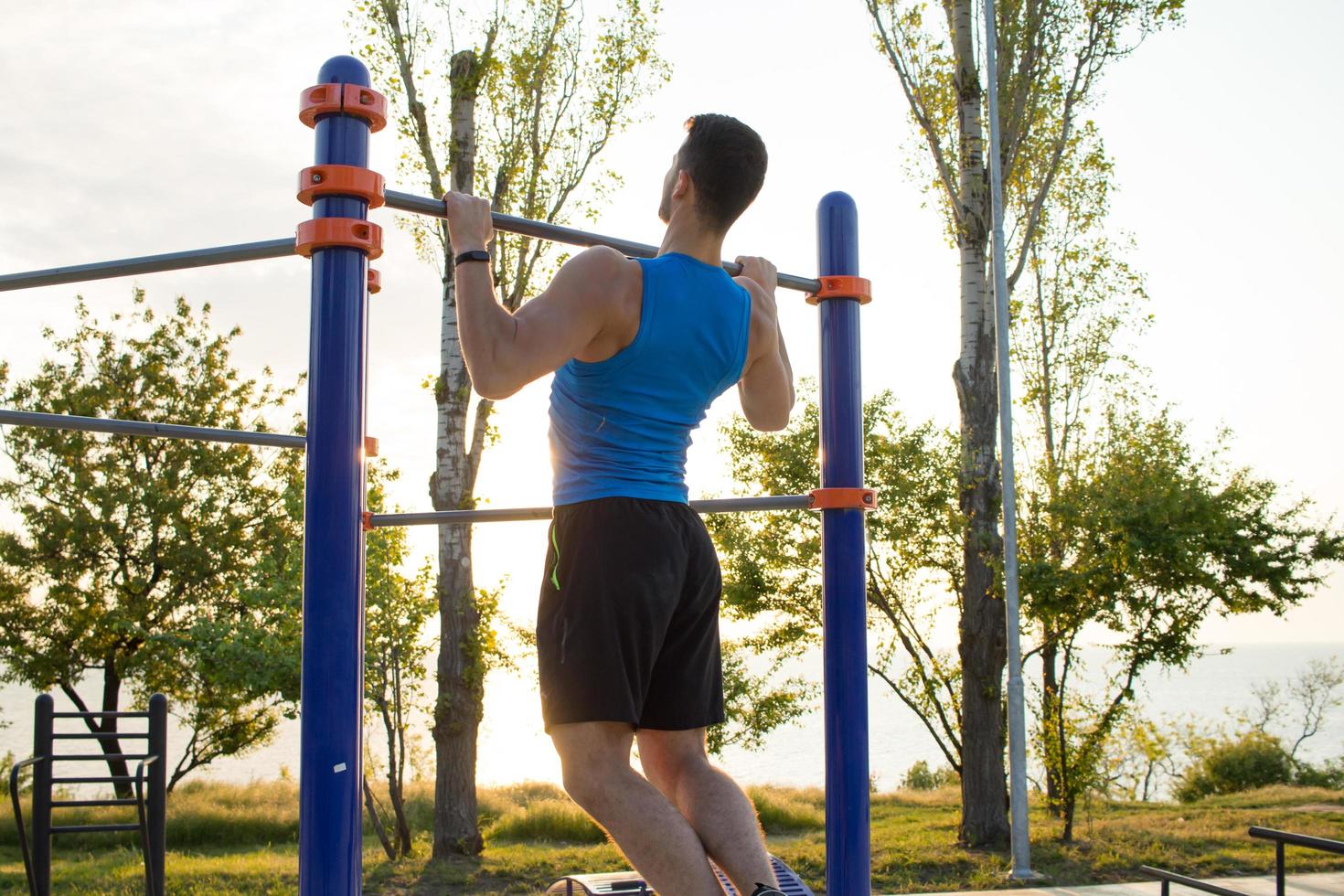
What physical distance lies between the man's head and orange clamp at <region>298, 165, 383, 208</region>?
455mm

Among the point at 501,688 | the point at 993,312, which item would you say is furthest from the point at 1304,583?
the point at 501,688

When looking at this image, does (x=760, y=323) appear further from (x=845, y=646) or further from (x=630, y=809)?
(x=630, y=809)

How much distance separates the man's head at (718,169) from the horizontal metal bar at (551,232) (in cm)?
15

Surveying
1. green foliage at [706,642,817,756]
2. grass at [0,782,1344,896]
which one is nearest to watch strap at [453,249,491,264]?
grass at [0,782,1344,896]

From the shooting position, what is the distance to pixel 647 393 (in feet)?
5.26

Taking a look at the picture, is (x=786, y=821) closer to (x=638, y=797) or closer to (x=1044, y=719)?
(x=1044, y=719)

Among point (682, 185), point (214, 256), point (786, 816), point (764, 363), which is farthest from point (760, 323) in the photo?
point (786, 816)

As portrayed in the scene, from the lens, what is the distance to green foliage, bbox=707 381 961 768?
36.8 ft

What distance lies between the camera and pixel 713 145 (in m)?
1.68

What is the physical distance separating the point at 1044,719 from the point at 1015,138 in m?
5.13

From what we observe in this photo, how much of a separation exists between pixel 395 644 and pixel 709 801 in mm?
8451

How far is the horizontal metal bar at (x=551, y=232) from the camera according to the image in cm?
172

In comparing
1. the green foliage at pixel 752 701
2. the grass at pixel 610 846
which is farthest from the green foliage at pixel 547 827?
the green foliage at pixel 752 701

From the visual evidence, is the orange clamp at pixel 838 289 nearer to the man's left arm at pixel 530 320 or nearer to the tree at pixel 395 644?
the man's left arm at pixel 530 320
